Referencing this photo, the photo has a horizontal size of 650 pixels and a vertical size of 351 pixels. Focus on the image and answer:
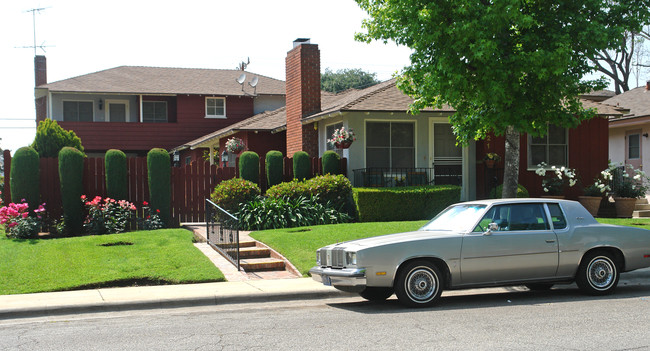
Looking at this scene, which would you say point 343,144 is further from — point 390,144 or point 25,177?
point 25,177

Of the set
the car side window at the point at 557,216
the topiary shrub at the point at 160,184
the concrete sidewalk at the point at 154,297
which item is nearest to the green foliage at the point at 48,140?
the topiary shrub at the point at 160,184

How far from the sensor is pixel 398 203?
57.9 feet

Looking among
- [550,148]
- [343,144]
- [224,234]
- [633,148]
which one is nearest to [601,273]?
[224,234]

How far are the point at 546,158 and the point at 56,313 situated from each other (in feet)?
54.2

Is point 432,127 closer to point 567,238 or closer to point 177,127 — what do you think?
point 567,238

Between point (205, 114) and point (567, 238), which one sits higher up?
point (205, 114)

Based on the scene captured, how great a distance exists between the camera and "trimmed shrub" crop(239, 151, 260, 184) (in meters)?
19.0

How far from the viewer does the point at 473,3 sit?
39.8ft

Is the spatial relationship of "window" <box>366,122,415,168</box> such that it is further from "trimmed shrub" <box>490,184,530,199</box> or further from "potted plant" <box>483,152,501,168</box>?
"trimmed shrub" <box>490,184,530,199</box>

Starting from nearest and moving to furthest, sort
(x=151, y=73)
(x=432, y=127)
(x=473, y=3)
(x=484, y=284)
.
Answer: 1. (x=484, y=284)
2. (x=473, y=3)
3. (x=432, y=127)
4. (x=151, y=73)

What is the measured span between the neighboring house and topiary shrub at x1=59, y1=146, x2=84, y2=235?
19120 mm

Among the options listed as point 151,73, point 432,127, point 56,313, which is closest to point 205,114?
point 151,73

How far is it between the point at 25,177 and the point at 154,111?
1927cm

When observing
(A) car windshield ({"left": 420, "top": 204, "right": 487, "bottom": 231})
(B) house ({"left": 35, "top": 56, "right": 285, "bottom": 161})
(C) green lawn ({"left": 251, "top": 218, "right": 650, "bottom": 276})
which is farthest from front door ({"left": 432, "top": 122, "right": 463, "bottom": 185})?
(B) house ({"left": 35, "top": 56, "right": 285, "bottom": 161})
